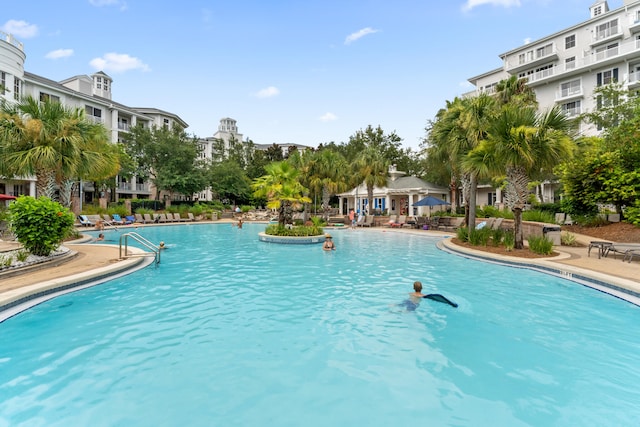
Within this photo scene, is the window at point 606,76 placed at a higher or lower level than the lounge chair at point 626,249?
higher

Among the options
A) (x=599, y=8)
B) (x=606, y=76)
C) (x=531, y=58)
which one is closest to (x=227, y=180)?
(x=531, y=58)

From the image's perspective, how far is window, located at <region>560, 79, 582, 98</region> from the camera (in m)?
32.8

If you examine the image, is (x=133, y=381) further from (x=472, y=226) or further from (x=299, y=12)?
(x=299, y=12)

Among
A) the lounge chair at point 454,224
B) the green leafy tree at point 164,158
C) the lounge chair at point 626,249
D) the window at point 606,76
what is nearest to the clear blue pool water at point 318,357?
the lounge chair at point 626,249

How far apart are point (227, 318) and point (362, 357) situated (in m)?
2.85

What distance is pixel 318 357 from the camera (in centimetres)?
482

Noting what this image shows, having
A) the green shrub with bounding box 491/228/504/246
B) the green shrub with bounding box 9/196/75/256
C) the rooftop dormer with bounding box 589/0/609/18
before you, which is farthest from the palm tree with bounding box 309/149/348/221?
the rooftop dormer with bounding box 589/0/609/18

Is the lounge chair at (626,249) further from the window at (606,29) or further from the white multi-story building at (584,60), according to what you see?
the window at (606,29)

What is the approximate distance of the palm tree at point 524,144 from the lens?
1173 centimetres

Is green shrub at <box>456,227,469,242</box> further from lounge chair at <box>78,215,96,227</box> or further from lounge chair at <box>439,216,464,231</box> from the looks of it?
lounge chair at <box>78,215,96,227</box>

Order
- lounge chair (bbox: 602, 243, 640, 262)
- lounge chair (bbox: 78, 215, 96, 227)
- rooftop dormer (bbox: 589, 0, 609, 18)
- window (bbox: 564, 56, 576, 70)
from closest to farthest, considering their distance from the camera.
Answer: lounge chair (bbox: 602, 243, 640, 262), lounge chair (bbox: 78, 215, 96, 227), window (bbox: 564, 56, 576, 70), rooftop dormer (bbox: 589, 0, 609, 18)

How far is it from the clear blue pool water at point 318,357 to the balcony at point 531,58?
124 ft

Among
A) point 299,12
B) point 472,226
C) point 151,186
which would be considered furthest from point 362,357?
point 151,186

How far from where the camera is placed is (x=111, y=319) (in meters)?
6.07
